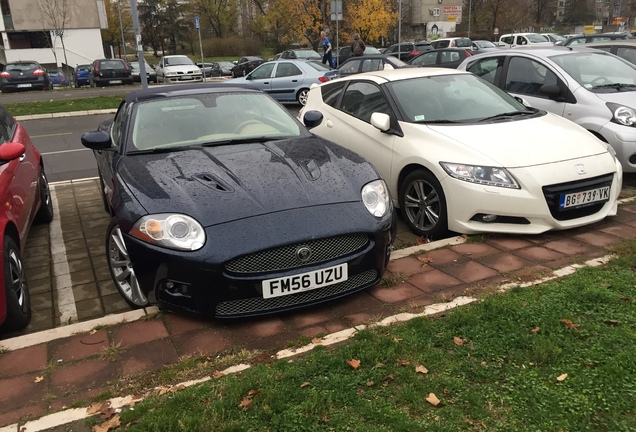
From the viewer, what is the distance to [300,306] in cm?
364

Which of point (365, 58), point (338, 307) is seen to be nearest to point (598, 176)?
point (338, 307)

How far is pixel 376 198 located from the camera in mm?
4066

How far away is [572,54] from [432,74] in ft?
8.25

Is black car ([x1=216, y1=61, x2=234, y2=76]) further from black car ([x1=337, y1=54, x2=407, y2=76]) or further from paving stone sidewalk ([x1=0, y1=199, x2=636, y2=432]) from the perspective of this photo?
paving stone sidewalk ([x1=0, y1=199, x2=636, y2=432])

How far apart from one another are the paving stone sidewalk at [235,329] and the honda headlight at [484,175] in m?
0.53

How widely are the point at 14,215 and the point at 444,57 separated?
693 inches

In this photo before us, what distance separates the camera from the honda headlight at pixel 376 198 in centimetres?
397

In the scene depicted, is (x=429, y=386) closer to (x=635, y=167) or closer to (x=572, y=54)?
(x=635, y=167)

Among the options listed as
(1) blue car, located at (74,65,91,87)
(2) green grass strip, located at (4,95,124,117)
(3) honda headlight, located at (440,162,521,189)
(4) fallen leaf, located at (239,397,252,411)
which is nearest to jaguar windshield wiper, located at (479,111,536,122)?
(3) honda headlight, located at (440,162,521,189)

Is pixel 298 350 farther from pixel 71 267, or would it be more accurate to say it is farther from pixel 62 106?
pixel 62 106

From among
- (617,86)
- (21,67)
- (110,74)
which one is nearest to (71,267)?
(617,86)

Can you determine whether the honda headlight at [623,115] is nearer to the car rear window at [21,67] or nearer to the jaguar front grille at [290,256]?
the jaguar front grille at [290,256]

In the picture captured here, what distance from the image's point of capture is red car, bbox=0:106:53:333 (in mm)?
3653

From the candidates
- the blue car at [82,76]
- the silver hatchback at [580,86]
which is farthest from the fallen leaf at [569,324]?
the blue car at [82,76]
